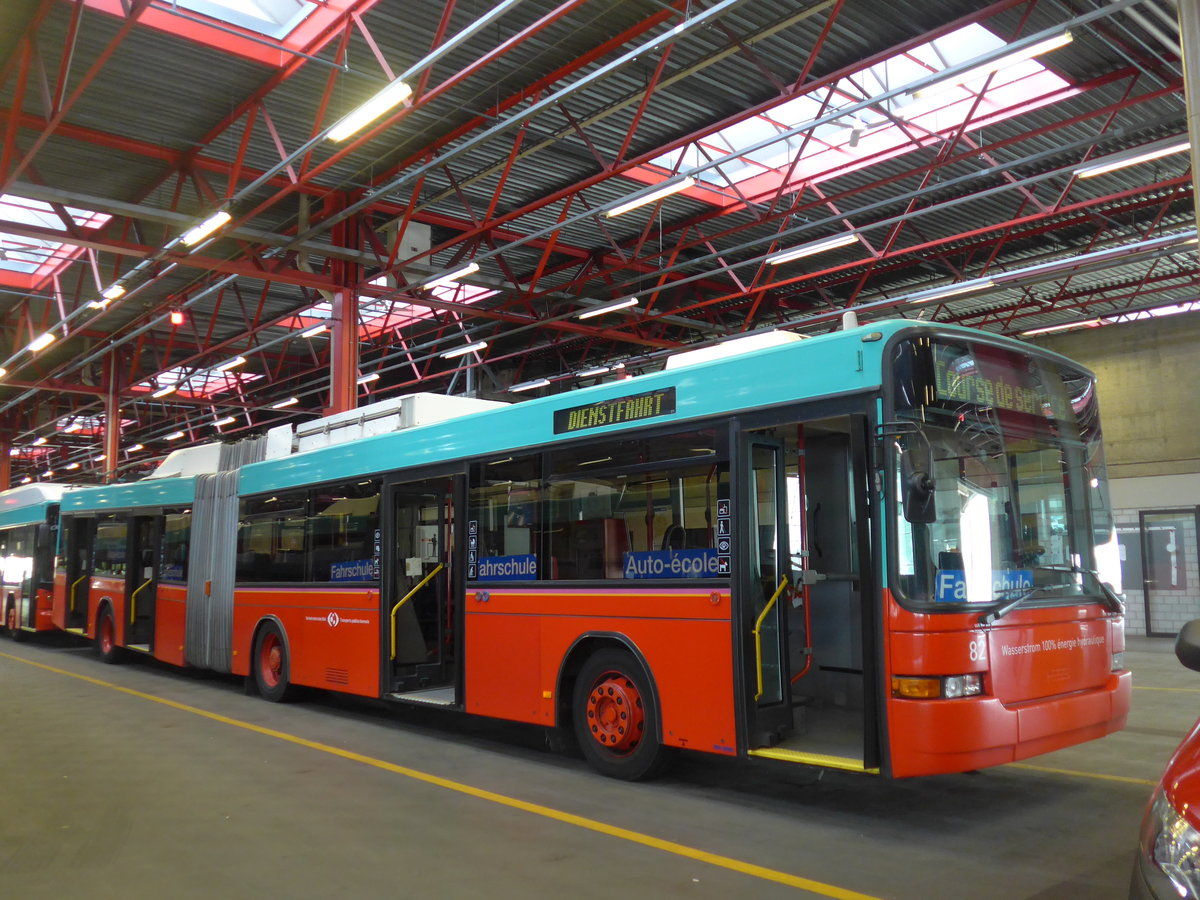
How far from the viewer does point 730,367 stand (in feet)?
22.0

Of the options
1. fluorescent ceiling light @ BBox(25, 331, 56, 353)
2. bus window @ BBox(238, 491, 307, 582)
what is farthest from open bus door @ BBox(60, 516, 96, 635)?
bus window @ BBox(238, 491, 307, 582)

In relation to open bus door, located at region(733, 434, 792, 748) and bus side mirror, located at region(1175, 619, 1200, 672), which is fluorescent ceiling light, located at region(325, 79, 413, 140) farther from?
bus side mirror, located at region(1175, 619, 1200, 672)

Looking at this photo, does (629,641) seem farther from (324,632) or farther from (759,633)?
(324,632)

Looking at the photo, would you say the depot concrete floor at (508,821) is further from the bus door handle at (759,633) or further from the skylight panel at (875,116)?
the skylight panel at (875,116)

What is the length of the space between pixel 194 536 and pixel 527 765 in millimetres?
7986

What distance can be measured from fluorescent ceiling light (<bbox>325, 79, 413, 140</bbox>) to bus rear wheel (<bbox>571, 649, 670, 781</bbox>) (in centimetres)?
593

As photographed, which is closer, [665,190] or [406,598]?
[406,598]

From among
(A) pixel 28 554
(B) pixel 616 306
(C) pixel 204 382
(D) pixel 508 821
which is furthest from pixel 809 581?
(C) pixel 204 382

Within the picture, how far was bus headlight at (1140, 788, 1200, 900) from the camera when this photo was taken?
92.0 inches

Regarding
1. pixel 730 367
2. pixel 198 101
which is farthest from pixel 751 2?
pixel 198 101

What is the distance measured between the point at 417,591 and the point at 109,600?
912 cm

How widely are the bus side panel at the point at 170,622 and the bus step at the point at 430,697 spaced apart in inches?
225

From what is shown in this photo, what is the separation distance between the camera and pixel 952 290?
16719 millimetres

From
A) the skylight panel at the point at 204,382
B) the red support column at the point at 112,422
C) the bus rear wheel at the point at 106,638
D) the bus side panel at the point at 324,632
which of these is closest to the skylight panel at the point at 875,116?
the bus side panel at the point at 324,632
